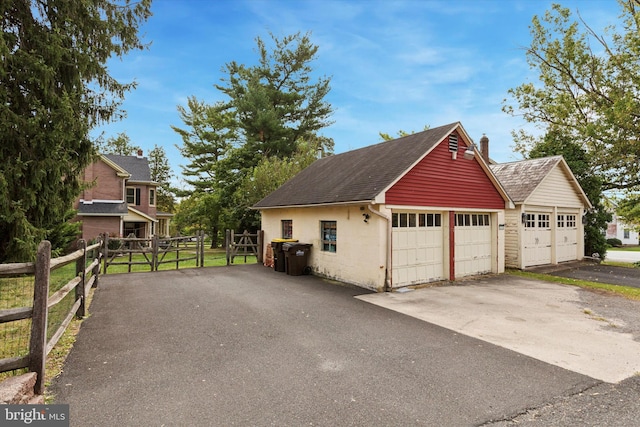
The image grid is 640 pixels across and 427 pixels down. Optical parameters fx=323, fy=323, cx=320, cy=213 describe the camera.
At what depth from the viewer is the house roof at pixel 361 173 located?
32.8 feet

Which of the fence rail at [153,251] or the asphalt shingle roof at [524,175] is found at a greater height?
the asphalt shingle roof at [524,175]

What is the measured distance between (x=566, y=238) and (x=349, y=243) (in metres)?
12.4

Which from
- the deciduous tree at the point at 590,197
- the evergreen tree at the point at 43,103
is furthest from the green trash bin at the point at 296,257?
the deciduous tree at the point at 590,197

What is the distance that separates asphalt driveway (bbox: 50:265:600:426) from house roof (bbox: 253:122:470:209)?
420 centimetres

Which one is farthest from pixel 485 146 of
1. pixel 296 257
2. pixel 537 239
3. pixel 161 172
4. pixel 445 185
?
pixel 161 172

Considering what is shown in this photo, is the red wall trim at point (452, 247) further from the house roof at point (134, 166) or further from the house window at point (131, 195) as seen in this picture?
the house window at point (131, 195)

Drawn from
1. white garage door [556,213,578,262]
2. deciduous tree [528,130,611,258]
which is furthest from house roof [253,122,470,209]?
deciduous tree [528,130,611,258]

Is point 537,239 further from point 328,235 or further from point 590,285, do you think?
point 328,235

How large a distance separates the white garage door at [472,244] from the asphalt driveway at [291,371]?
4.26 metres

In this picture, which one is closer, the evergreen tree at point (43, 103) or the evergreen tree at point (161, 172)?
the evergreen tree at point (43, 103)

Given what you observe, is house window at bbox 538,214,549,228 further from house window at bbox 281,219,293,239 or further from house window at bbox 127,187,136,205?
house window at bbox 127,187,136,205

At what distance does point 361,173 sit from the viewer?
11.7 metres

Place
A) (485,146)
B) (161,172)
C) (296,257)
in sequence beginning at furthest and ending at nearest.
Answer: (161,172), (485,146), (296,257)

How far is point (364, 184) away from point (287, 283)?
13.3 feet
